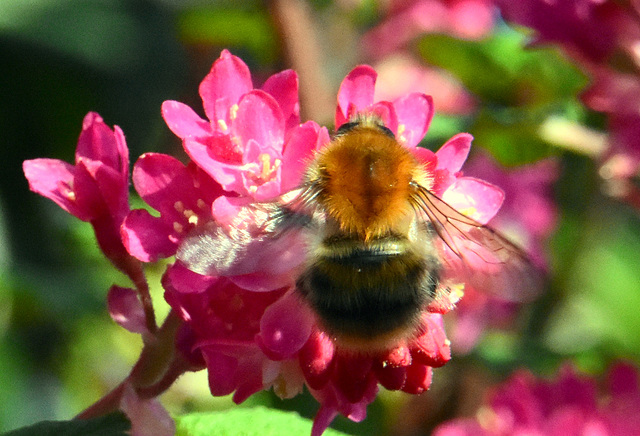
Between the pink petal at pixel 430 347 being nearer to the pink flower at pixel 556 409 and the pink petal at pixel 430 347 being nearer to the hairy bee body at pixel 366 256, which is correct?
the hairy bee body at pixel 366 256

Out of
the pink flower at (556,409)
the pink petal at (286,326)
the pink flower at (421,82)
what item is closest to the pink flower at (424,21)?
the pink flower at (421,82)

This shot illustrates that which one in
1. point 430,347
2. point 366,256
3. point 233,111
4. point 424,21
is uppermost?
point 233,111

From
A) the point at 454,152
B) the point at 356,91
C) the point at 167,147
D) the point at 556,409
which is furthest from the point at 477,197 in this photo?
the point at 167,147

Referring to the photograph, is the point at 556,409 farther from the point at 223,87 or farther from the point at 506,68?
the point at 223,87

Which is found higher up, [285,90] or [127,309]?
[285,90]

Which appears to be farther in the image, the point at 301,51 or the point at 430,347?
the point at 301,51

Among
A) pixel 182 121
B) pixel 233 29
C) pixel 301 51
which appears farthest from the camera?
pixel 233 29
